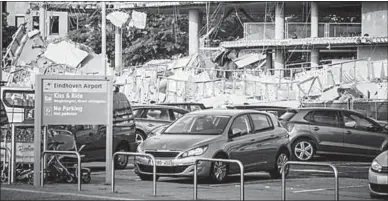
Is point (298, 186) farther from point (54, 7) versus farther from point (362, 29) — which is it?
point (54, 7)

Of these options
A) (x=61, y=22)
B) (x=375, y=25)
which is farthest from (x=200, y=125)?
(x=61, y=22)

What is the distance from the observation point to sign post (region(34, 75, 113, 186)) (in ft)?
55.5

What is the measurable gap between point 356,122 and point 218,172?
9915mm

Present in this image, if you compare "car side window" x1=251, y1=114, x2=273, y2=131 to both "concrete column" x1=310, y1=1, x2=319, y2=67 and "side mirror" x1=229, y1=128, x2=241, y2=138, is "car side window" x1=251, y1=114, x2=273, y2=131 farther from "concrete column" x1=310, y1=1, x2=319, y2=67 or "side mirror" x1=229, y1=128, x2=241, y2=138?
"concrete column" x1=310, y1=1, x2=319, y2=67

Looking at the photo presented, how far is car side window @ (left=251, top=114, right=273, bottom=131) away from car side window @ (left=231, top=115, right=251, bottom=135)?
0.80 feet

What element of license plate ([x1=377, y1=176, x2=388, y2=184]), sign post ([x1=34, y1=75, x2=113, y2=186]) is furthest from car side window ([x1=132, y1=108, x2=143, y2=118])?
license plate ([x1=377, y1=176, x2=388, y2=184])

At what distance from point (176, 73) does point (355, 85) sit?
14.7 meters

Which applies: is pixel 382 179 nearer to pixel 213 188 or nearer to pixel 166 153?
pixel 213 188

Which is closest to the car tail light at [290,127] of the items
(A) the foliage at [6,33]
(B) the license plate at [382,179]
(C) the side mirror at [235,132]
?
A: (C) the side mirror at [235,132]

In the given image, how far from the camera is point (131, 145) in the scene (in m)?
23.5

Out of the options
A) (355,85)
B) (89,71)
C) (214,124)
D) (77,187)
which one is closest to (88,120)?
(77,187)

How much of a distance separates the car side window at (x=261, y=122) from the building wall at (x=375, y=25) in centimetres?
4247

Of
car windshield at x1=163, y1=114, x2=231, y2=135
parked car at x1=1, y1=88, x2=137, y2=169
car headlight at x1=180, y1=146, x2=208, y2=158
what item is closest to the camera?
car headlight at x1=180, y1=146, x2=208, y2=158

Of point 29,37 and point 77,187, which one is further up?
point 29,37
